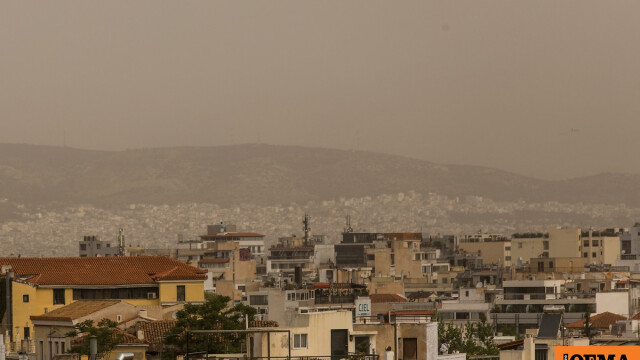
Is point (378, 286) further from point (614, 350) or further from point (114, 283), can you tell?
point (614, 350)

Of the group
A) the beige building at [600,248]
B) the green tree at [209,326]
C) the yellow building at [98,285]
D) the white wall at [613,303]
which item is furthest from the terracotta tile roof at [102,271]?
the beige building at [600,248]

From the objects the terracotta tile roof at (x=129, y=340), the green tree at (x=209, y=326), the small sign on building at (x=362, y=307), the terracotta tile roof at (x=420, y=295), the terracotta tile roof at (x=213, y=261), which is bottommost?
the terracotta tile roof at (x=420, y=295)

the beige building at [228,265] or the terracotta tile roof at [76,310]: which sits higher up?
the terracotta tile roof at [76,310]

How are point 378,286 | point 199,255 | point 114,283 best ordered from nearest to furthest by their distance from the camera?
point 114,283 < point 378,286 < point 199,255

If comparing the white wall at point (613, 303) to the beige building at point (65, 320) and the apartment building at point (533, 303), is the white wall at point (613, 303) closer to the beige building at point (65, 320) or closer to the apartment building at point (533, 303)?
the apartment building at point (533, 303)

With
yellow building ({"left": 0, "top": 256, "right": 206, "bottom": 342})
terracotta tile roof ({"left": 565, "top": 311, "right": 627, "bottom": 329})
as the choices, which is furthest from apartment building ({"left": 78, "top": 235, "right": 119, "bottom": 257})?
yellow building ({"left": 0, "top": 256, "right": 206, "bottom": 342})

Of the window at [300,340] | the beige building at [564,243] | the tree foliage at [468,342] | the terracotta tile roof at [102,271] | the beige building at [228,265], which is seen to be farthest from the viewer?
the beige building at [564,243]

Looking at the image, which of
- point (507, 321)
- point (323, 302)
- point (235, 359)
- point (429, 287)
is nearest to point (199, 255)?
point (429, 287)
